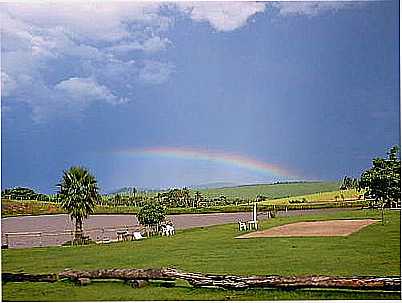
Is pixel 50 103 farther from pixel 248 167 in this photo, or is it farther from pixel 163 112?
pixel 248 167

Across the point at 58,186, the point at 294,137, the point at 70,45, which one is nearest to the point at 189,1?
the point at 70,45

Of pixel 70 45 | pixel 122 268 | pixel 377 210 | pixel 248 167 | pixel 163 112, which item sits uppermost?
pixel 70 45

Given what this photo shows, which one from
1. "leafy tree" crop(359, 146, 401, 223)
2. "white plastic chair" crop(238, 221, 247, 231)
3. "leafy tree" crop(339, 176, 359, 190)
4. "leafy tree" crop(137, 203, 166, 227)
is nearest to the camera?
"leafy tree" crop(359, 146, 401, 223)

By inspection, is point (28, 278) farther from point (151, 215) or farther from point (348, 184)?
point (348, 184)

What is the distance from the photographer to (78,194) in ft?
19.1

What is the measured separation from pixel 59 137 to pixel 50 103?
274mm

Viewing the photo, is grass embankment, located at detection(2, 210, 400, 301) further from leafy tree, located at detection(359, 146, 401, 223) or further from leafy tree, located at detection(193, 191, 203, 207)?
leafy tree, located at detection(193, 191, 203, 207)

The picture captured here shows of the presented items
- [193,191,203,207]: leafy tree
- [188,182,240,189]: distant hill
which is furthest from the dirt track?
[188,182,240,189]: distant hill

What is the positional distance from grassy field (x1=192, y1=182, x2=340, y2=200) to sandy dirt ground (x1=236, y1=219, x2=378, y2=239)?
0.87ft

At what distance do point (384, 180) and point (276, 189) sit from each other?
833 mm

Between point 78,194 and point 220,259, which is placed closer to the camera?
point 220,259

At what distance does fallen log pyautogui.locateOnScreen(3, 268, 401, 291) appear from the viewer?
5484 millimetres

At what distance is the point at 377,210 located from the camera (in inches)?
227

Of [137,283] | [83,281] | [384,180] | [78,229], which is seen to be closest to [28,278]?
[83,281]
